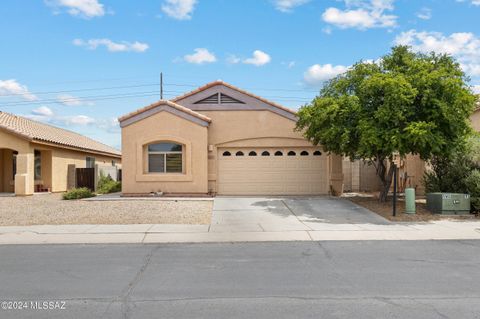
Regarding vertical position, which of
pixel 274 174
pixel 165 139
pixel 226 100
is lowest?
pixel 274 174

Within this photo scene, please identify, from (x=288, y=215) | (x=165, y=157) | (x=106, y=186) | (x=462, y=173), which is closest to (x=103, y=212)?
(x=165, y=157)

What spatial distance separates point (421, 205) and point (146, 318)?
14.4m

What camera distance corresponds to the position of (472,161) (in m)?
15.4

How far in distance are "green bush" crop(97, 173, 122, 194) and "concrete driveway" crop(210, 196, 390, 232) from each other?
724 cm

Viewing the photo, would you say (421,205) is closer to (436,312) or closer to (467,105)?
(467,105)

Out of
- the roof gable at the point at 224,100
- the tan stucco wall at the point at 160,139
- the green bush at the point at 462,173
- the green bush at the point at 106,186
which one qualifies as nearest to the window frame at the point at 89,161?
the green bush at the point at 106,186

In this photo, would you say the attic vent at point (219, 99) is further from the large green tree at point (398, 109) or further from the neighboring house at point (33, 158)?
the neighboring house at point (33, 158)

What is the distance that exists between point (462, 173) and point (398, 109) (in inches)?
143

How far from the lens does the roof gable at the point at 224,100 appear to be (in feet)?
65.7

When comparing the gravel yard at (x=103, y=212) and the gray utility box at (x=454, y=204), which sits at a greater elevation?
the gray utility box at (x=454, y=204)

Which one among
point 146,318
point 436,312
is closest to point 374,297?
point 436,312

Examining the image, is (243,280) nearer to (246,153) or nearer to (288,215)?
(288,215)

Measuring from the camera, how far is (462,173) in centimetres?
1527

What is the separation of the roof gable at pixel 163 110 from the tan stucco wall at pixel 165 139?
16cm
